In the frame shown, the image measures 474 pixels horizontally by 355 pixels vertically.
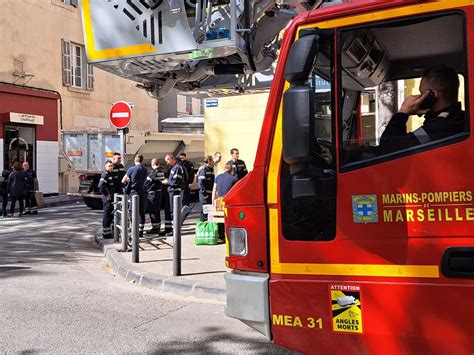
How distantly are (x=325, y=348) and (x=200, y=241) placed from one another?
7.10 m

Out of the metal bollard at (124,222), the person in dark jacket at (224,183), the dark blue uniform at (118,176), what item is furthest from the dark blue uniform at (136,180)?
the person in dark jacket at (224,183)

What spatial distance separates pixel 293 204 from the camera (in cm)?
313

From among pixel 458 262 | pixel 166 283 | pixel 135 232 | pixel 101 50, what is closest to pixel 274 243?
pixel 458 262

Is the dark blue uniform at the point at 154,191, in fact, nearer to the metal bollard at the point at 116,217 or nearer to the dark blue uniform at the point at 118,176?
the dark blue uniform at the point at 118,176

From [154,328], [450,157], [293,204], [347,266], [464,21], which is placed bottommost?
[154,328]

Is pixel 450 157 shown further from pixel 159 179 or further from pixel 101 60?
pixel 159 179

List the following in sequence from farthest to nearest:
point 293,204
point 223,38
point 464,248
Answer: point 223,38 < point 293,204 < point 464,248

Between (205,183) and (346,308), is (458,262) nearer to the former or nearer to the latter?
(346,308)

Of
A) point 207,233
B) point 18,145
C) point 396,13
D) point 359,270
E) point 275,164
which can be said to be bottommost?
point 207,233

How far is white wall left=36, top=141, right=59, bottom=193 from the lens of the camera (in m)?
22.4

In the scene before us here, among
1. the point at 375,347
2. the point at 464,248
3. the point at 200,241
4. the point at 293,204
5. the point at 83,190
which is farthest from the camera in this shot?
the point at 83,190

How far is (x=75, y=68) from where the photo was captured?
24453 mm

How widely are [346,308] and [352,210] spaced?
57 cm

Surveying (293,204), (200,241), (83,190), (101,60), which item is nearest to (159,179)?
(200,241)
